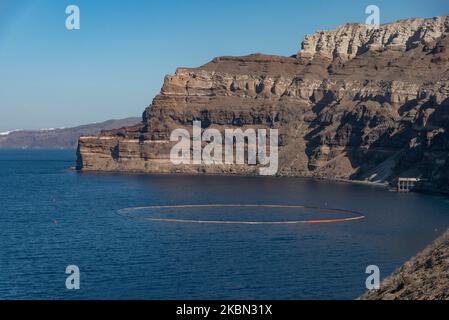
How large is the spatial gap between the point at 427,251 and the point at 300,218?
208 feet

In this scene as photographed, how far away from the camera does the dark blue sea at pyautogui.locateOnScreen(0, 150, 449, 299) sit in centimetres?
5594

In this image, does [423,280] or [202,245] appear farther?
[202,245]

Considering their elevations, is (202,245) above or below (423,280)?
below

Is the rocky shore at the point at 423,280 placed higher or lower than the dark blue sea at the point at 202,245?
higher

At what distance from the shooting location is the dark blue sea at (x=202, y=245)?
184 ft

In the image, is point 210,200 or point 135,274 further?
point 210,200

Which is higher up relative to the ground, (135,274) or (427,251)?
(427,251)

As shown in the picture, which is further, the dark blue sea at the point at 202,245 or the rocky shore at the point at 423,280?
the dark blue sea at the point at 202,245

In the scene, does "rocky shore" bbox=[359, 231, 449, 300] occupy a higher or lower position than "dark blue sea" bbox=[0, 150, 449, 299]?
higher

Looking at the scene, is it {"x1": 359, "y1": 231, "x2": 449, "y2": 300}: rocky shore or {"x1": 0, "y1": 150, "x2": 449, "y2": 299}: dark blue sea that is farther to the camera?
{"x1": 0, "y1": 150, "x2": 449, "y2": 299}: dark blue sea

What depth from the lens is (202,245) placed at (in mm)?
76750
